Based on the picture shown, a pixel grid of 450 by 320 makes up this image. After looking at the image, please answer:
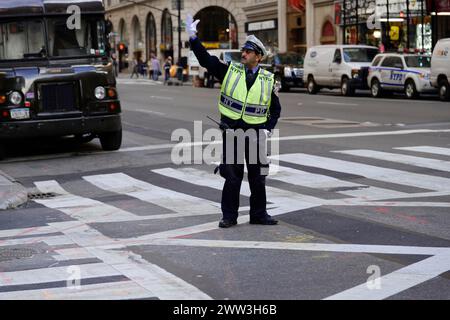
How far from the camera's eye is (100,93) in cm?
1577

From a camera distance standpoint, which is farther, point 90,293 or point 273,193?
point 273,193

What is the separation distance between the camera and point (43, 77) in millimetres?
15273

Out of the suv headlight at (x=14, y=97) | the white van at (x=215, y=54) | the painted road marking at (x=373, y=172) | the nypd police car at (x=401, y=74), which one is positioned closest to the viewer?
the painted road marking at (x=373, y=172)

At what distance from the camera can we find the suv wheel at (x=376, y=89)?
34.0 m

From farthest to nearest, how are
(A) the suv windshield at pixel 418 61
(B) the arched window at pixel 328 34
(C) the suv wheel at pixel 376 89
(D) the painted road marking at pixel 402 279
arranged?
(B) the arched window at pixel 328 34
(C) the suv wheel at pixel 376 89
(A) the suv windshield at pixel 418 61
(D) the painted road marking at pixel 402 279

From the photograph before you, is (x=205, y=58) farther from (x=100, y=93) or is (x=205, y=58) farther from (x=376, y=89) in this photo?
(x=376, y=89)

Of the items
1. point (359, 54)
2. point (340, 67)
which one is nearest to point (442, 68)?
point (340, 67)

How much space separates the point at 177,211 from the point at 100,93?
6.20 meters

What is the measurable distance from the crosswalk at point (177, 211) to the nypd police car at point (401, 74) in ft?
54.9

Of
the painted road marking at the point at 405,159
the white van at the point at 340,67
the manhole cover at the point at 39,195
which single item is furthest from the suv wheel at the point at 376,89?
the manhole cover at the point at 39,195

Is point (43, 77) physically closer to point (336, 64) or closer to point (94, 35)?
point (94, 35)

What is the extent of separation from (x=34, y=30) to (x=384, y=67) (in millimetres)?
20189

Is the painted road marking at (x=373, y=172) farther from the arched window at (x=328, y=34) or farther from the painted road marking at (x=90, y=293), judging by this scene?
the arched window at (x=328, y=34)
